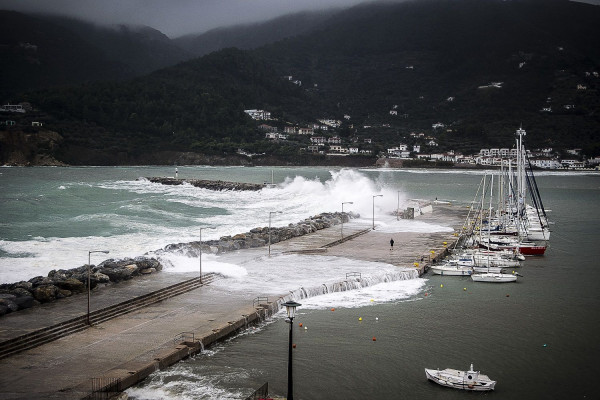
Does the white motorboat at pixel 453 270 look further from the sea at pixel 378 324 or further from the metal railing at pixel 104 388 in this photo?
the metal railing at pixel 104 388

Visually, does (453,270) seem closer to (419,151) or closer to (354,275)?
(354,275)

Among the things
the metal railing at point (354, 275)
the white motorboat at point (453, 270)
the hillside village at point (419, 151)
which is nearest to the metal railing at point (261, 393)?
the metal railing at point (354, 275)

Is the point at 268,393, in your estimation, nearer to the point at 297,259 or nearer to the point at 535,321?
the point at 535,321

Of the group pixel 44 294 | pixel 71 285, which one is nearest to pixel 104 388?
pixel 44 294

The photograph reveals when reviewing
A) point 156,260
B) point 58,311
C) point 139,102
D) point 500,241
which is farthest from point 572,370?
point 139,102

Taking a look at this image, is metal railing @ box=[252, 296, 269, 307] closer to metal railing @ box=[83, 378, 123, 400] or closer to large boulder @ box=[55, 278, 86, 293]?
large boulder @ box=[55, 278, 86, 293]

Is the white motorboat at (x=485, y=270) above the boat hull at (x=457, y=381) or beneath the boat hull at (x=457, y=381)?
above
